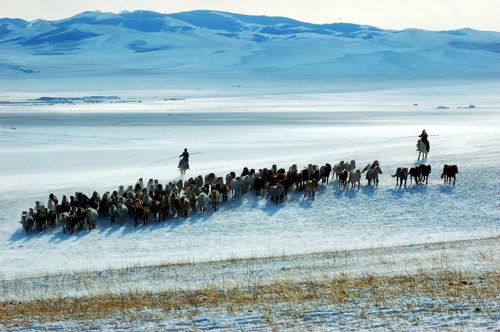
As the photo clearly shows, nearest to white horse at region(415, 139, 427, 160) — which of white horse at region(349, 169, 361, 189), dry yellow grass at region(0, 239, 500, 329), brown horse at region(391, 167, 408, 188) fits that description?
brown horse at region(391, 167, 408, 188)

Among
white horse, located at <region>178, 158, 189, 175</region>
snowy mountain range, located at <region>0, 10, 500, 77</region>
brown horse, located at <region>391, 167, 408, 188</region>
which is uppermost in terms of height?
snowy mountain range, located at <region>0, 10, 500, 77</region>

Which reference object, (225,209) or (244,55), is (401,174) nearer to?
(225,209)

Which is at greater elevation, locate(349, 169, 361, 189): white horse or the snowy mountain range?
the snowy mountain range

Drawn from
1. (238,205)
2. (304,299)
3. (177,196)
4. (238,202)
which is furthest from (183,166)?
(304,299)

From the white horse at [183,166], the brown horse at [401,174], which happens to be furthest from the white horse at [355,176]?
the white horse at [183,166]

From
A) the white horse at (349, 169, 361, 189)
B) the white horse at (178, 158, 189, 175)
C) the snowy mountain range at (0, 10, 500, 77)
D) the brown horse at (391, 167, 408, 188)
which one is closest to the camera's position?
the brown horse at (391, 167, 408, 188)

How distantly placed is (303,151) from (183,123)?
65.3 feet

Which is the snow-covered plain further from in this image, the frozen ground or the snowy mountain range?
the snowy mountain range

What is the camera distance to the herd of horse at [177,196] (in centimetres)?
1309

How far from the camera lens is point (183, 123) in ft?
141

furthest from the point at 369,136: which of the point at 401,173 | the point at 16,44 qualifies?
the point at 16,44

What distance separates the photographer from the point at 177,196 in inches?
567

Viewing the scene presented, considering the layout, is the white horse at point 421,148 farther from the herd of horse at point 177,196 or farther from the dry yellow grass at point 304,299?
the dry yellow grass at point 304,299

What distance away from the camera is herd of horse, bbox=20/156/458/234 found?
13.1 m
